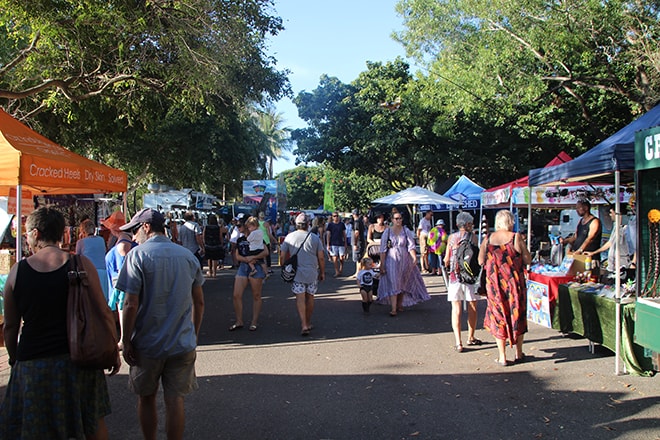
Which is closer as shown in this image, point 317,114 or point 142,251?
point 142,251

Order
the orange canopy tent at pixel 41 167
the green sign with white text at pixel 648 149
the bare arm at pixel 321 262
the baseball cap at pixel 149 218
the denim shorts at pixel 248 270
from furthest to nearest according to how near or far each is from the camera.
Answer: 1. the denim shorts at pixel 248 270
2. the bare arm at pixel 321 262
3. the orange canopy tent at pixel 41 167
4. the green sign with white text at pixel 648 149
5. the baseball cap at pixel 149 218

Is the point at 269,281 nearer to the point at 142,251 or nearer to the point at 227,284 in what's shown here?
the point at 227,284

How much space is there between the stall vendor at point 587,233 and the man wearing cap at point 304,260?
372 centimetres

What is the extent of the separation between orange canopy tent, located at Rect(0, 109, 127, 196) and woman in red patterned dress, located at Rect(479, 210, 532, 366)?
17.4 feet

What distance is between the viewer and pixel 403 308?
9.06 metres

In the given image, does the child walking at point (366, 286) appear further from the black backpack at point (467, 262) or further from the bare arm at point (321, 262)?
the black backpack at point (467, 262)

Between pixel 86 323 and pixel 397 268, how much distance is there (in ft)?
20.3

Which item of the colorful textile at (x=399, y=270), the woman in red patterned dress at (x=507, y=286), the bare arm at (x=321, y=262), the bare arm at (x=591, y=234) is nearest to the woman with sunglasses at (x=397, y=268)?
the colorful textile at (x=399, y=270)

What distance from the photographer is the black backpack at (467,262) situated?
6382mm

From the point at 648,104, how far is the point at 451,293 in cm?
1416

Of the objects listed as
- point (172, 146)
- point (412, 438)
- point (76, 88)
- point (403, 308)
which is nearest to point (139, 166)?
point (172, 146)

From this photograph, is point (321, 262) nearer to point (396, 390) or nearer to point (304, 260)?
point (304, 260)

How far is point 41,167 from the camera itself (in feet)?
19.8

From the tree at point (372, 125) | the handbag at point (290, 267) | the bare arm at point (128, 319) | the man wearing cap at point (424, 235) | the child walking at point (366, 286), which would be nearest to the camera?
the bare arm at point (128, 319)
